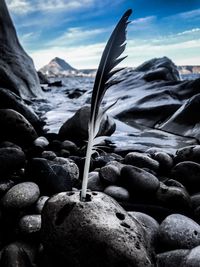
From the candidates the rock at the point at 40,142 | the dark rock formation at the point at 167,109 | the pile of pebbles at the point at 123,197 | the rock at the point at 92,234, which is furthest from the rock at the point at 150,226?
the dark rock formation at the point at 167,109

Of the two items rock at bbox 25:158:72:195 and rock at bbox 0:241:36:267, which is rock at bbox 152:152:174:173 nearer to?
rock at bbox 25:158:72:195

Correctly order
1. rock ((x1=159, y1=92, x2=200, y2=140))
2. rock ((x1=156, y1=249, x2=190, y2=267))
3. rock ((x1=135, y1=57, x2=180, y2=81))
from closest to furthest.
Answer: rock ((x1=156, y1=249, x2=190, y2=267)), rock ((x1=159, y1=92, x2=200, y2=140)), rock ((x1=135, y1=57, x2=180, y2=81))

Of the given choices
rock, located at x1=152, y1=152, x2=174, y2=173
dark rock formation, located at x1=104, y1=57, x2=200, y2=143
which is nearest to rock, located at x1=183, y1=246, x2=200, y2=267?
rock, located at x1=152, y1=152, x2=174, y2=173

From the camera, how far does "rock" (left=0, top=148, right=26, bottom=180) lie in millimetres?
2885

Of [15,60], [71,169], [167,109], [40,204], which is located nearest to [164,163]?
[71,169]

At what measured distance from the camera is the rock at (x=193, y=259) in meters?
1.57

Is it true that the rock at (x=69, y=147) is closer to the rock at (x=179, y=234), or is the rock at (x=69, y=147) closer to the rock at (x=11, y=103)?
the rock at (x=11, y=103)

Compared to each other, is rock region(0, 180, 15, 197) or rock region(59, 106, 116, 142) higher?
Result: rock region(0, 180, 15, 197)

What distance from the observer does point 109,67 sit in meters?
2.15

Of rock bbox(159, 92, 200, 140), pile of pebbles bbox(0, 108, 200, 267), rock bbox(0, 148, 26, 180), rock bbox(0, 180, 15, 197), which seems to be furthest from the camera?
rock bbox(159, 92, 200, 140)

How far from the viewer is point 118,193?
289 centimetres

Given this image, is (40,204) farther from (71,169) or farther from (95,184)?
(71,169)

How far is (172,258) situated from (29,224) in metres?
1.10

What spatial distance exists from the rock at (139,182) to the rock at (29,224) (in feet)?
3.61
